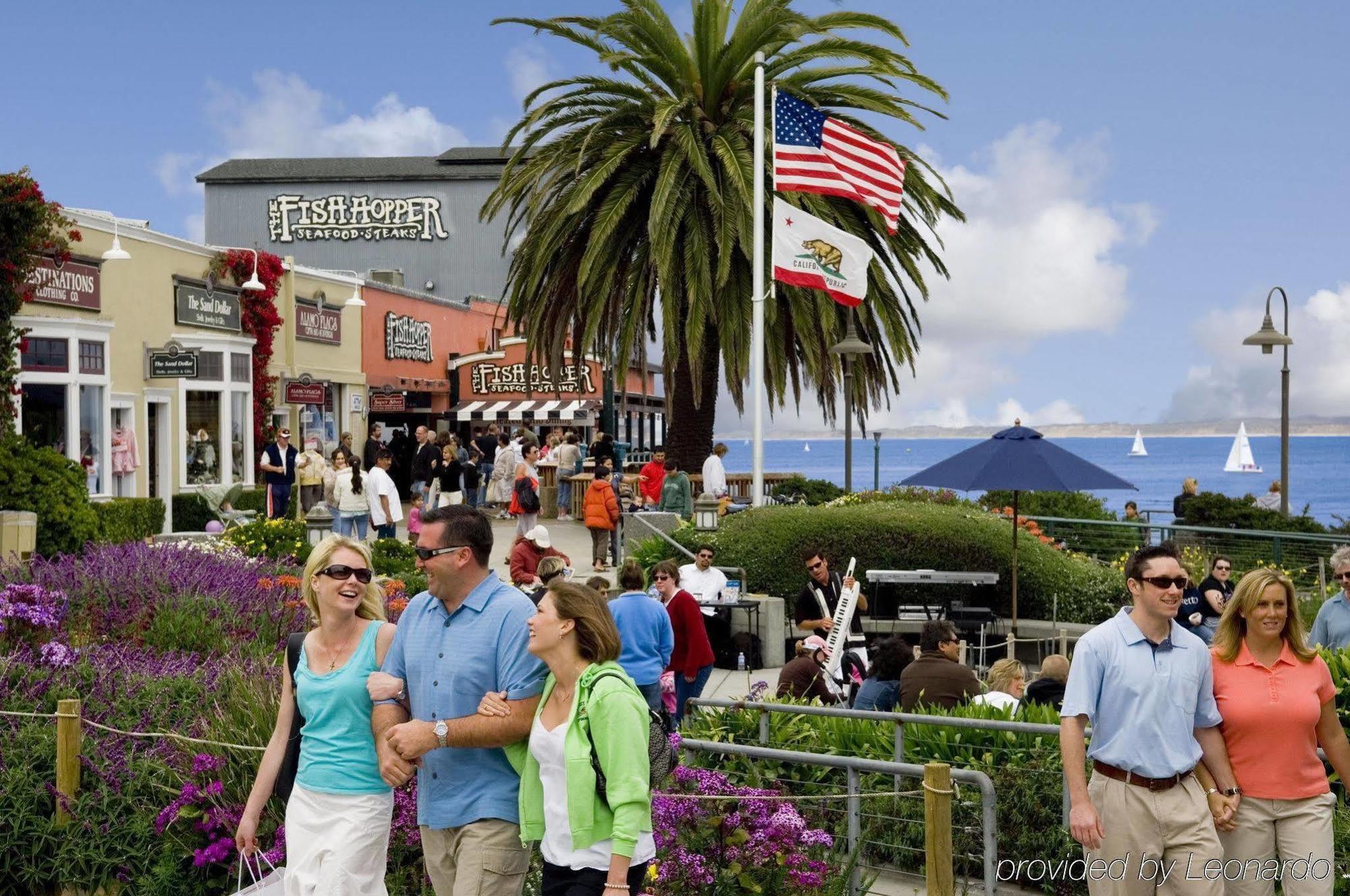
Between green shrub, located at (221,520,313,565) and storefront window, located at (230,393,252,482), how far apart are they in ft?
33.8

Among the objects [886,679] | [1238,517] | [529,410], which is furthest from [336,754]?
[529,410]

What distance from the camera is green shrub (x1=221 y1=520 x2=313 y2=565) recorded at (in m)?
17.5

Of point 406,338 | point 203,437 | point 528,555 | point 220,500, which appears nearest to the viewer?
point 528,555

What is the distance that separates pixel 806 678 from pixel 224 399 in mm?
19844

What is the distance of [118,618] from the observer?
1105 cm

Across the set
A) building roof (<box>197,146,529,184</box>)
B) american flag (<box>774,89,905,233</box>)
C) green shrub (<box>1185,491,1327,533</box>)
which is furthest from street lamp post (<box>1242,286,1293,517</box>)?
building roof (<box>197,146,529,184</box>)

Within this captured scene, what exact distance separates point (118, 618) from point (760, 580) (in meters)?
8.23

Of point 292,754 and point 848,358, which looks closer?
point 292,754

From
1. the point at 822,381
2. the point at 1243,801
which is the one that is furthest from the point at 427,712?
the point at 822,381

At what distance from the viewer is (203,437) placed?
27328 mm

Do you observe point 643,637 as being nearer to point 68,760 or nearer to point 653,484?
point 68,760

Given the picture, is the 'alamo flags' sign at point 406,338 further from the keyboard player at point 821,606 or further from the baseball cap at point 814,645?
the baseball cap at point 814,645

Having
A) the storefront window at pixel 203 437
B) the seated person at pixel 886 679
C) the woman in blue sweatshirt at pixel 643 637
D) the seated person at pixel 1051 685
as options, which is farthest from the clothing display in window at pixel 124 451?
the seated person at pixel 1051 685

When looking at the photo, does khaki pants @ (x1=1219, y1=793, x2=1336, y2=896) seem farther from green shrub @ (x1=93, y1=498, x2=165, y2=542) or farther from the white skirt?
green shrub @ (x1=93, y1=498, x2=165, y2=542)
